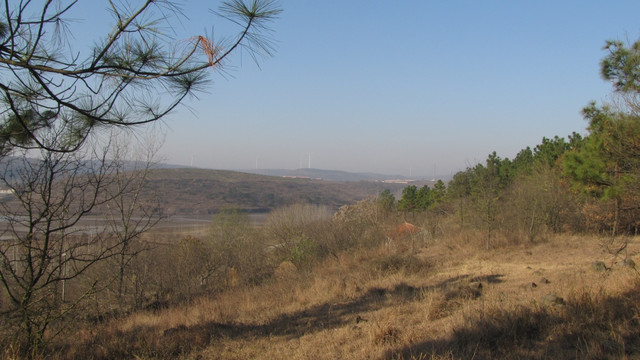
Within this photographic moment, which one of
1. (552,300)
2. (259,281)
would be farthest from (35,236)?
(259,281)

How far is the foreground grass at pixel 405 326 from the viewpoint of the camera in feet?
13.1

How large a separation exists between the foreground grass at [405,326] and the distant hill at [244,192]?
39184 millimetres

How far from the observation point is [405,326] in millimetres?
5266

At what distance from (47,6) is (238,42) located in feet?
4.27

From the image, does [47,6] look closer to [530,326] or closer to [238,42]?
[238,42]

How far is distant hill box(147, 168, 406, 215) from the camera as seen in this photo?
5200cm

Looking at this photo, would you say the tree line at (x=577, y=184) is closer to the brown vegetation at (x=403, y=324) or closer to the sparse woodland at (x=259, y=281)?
the sparse woodland at (x=259, y=281)

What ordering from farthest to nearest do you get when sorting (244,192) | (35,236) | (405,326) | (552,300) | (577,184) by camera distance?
(244,192)
(577,184)
(405,326)
(552,300)
(35,236)

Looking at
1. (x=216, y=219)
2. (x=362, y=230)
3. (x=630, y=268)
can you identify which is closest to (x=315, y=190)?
(x=216, y=219)

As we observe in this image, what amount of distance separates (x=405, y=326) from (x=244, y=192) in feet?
201

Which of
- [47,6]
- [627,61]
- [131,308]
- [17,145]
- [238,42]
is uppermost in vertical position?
[627,61]

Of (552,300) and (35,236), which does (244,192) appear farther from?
(552,300)

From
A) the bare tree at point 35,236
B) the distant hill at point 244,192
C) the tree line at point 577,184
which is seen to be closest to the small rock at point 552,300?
the tree line at point 577,184

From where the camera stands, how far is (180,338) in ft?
16.9
